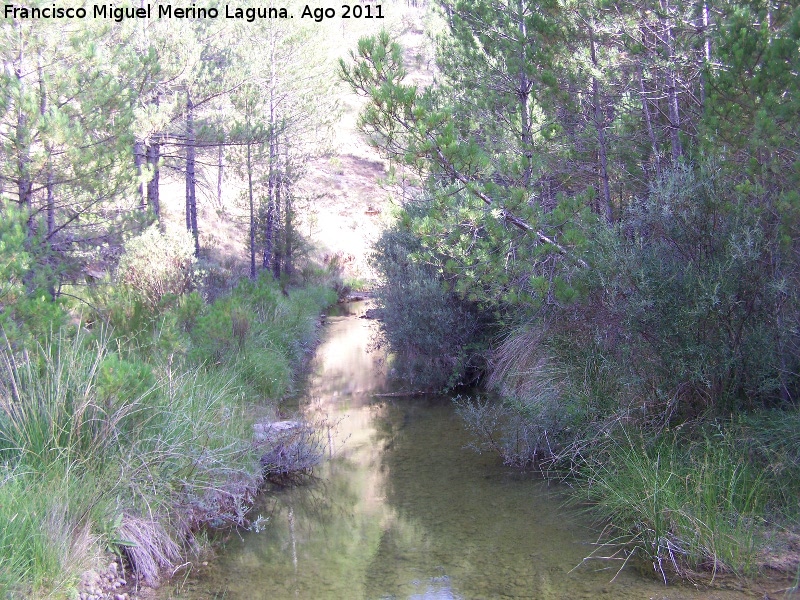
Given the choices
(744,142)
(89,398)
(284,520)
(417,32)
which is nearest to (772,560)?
(744,142)

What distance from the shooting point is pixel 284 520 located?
6.48 m

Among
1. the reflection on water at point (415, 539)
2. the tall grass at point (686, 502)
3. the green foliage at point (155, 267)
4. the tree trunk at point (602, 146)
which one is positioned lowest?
the reflection on water at point (415, 539)

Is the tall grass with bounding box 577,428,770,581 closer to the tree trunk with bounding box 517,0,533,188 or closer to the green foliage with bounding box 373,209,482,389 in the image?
the tree trunk with bounding box 517,0,533,188

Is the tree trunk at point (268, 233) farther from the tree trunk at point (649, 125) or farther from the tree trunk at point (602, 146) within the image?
the tree trunk at point (649, 125)

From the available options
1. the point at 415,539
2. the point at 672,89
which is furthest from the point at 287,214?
the point at 415,539

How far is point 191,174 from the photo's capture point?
2159cm

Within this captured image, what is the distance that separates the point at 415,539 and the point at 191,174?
58.7 ft

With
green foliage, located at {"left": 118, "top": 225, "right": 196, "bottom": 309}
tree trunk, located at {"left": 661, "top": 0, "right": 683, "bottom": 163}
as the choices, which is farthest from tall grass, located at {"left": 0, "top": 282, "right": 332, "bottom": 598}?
tree trunk, located at {"left": 661, "top": 0, "right": 683, "bottom": 163}

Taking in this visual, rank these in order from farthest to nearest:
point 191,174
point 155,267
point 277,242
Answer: point 277,242, point 191,174, point 155,267

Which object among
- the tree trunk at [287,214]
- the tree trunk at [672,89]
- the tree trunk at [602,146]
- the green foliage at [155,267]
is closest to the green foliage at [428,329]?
the tree trunk at [602,146]

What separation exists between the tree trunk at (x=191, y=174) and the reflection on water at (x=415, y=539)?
31.4 feet

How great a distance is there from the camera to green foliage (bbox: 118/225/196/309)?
1190cm

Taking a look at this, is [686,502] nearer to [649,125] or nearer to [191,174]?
[649,125]

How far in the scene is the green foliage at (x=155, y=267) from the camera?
11902 mm
